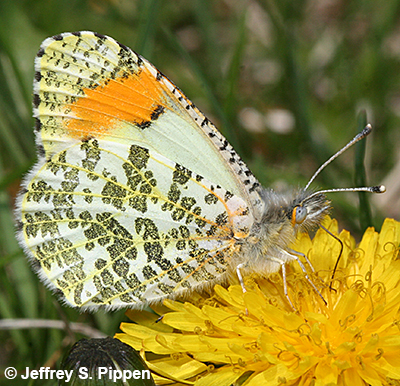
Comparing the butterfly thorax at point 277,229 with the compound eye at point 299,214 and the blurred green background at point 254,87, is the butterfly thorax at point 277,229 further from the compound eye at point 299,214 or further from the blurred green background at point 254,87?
Result: the blurred green background at point 254,87

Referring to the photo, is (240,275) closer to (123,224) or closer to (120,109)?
(123,224)

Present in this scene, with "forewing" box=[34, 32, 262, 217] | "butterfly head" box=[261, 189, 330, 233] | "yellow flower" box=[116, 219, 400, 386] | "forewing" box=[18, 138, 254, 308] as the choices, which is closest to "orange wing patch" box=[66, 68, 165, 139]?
"forewing" box=[34, 32, 262, 217]

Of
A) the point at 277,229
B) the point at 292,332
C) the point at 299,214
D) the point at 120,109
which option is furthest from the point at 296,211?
the point at 120,109

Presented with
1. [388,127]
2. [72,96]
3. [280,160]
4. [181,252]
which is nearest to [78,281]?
[181,252]

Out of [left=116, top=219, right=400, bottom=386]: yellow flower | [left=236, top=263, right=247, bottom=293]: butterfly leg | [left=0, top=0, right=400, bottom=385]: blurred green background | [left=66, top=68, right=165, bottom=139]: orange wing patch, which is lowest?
[left=116, top=219, right=400, bottom=386]: yellow flower

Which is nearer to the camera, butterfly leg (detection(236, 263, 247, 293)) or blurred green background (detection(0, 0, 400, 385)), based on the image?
butterfly leg (detection(236, 263, 247, 293))

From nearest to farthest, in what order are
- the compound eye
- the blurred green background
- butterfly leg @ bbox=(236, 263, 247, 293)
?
butterfly leg @ bbox=(236, 263, 247, 293) → the compound eye → the blurred green background

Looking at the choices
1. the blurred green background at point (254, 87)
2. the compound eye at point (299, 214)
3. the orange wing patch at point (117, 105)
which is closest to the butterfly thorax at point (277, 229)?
the compound eye at point (299, 214)

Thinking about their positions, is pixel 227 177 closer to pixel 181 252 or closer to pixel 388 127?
pixel 181 252

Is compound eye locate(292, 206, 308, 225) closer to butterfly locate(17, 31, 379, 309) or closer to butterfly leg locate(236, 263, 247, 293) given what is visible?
butterfly locate(17, 31, 379, 309)
